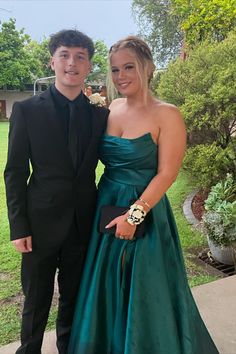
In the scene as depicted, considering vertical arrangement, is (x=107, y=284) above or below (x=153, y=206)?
below

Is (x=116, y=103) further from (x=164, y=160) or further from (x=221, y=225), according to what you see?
(x=221, y=225)

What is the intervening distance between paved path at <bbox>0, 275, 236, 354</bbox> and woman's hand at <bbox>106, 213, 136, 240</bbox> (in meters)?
0.93

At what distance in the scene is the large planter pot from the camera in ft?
11.0

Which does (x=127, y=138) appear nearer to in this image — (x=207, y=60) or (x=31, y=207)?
(x=31, y=207)

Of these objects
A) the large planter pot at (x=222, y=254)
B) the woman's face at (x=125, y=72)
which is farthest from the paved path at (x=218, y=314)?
the woman's face at (x=125, y=72)

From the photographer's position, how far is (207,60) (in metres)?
4.48

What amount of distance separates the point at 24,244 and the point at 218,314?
1.53 m

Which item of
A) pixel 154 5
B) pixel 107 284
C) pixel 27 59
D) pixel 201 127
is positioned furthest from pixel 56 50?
pixel 27 59

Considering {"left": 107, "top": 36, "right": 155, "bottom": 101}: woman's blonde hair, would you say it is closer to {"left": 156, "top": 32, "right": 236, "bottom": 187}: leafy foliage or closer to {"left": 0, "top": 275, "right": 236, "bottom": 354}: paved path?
{"left": 0, "top": 275, "right": 236, "bottom": 354}: paved path

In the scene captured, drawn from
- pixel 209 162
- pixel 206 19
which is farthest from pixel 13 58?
pixel 209 162

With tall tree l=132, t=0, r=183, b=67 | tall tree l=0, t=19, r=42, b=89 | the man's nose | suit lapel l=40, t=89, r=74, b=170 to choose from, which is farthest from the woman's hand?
tall tree l=0, t=19, r=42, b=89

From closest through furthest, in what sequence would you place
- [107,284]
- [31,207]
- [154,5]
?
[31,207], [107,284], [154,5]

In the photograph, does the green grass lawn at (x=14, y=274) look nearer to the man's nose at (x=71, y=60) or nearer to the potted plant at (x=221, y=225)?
the potted plant at (x=221, y=225)

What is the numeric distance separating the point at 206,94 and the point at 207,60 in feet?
1.45
